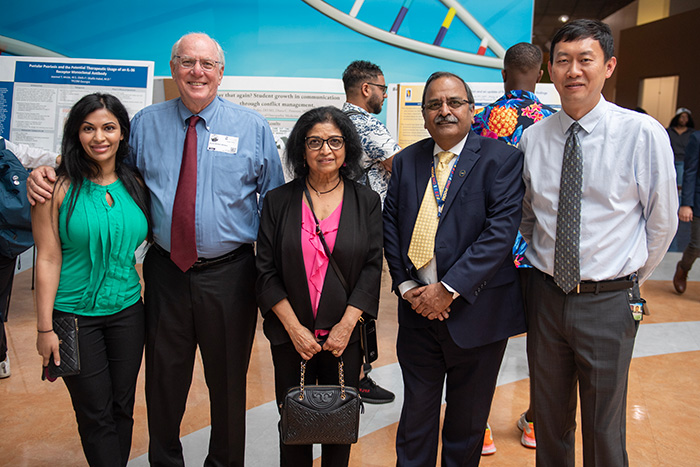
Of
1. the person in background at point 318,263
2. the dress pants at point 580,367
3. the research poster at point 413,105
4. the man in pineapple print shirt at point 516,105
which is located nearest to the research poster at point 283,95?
the research poster at point 413,105

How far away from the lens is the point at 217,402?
98.6 inches

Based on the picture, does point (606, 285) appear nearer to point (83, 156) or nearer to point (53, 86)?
point (83, 156)

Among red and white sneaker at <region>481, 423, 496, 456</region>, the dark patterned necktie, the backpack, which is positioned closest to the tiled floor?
red and white sneaker at <region>481, 423, 496, 456</region>

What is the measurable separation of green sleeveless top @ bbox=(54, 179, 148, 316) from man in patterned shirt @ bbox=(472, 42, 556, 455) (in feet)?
5.64

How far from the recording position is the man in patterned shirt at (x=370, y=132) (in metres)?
3.34

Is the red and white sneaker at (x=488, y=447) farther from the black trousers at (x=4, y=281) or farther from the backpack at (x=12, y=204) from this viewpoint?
the black trousers at (x=4, y=281)

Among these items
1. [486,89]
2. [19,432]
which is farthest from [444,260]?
[486,89]

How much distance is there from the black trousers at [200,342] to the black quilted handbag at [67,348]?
322 millimetres

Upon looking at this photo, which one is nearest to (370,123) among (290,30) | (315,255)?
(315,255)

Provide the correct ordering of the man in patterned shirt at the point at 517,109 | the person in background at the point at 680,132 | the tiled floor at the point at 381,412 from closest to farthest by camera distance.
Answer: the man in patterned shirt at the point at 517,109
the tiled floor at the point at 381,412
the person in background at the point at 680,132

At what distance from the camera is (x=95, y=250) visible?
7.26 ft

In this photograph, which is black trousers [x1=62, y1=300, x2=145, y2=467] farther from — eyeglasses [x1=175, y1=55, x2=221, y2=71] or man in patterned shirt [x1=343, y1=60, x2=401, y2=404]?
man in patterned shirt [x1=343, y1=60, x2=401, y2=404]

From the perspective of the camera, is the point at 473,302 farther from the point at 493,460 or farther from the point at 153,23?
the point at 153,23

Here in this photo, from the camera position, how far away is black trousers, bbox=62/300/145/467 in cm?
222
